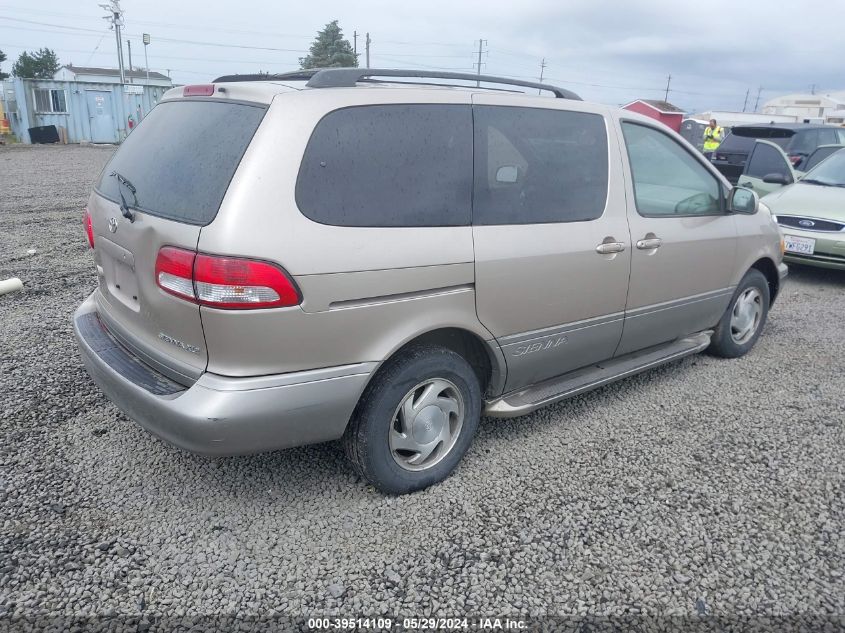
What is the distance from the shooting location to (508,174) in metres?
3.21

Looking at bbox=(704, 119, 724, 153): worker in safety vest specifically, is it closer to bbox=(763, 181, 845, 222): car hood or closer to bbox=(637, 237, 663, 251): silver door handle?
bbox=(763, 181, 845, 222): car hood

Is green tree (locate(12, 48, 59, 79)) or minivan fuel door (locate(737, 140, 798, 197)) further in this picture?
green tree (locate(12, 48, 59, 79))

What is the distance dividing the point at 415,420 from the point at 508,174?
1.27 metres

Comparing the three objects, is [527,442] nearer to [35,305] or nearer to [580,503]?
[580,503]

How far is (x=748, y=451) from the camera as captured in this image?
3.58m

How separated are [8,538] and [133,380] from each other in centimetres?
80

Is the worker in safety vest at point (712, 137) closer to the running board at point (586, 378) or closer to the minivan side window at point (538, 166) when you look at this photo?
the running board at point (586, 378)

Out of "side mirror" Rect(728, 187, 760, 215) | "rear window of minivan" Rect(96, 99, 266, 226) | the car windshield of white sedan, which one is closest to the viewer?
"rear window of minivan" Rect(96, 99, 266, 226)

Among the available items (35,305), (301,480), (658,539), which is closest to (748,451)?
(658,539)

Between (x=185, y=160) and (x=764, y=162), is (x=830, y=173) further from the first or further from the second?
(x=185, y=160)

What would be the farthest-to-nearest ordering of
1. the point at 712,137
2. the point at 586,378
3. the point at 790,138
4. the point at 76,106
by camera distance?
1. the point at 76,106
2. the point at 712,137
3. the point at 790,138
4. the point at 586,378

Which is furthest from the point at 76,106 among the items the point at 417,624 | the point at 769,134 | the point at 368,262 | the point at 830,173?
the point at 417,624

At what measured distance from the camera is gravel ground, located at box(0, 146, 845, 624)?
2479 millimetres

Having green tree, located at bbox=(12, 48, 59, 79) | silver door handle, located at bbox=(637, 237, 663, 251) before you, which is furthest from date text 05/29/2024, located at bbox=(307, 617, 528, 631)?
green tree, located at bbox=(12, 48, 59, 79)
